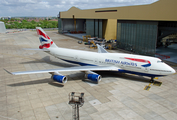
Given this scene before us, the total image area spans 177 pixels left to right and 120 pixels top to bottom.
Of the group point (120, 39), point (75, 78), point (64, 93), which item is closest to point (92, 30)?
point (120, 39)

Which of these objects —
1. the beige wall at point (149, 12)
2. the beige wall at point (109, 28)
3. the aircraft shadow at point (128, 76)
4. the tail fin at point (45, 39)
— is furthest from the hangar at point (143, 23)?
the tail fin at point (45, 39)

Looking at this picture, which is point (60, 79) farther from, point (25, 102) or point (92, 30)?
point (92, 30)

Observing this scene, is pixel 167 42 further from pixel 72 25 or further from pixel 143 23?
pixel 72 25

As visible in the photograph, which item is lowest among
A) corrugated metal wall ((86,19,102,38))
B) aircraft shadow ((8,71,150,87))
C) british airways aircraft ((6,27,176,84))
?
aircraft shadow ((8,71,150,87))

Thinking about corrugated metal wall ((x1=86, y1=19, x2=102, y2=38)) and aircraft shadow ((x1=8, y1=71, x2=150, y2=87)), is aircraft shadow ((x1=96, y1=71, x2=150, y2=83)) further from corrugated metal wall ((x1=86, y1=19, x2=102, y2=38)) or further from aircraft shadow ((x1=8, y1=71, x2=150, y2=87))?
corrugated metal wall ((x1=86, y1=19, x2=102, y2=38))

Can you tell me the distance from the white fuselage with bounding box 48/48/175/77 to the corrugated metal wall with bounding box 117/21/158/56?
20619mm

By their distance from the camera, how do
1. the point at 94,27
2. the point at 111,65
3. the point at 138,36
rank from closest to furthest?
the point at 111,65
the point at 138,36
the point at 94,27

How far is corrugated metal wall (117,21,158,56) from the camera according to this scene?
44344 millimetres

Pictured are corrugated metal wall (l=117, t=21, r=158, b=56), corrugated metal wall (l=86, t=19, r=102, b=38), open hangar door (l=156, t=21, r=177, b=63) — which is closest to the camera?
open hangar door (l=156, t=21, r=177, b=63)

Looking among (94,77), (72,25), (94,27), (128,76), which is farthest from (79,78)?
(72,25)

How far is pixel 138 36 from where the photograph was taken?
49094mm

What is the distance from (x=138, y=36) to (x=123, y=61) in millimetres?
25300

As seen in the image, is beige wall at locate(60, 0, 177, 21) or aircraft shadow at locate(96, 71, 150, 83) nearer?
aircraft shadow at locate(96, 71, 150, 83)

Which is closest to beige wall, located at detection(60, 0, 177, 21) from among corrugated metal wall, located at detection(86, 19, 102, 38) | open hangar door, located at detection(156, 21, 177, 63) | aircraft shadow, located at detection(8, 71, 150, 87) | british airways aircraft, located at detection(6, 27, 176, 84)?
open hangar door, located at detection(156, 21, 177, 63)
